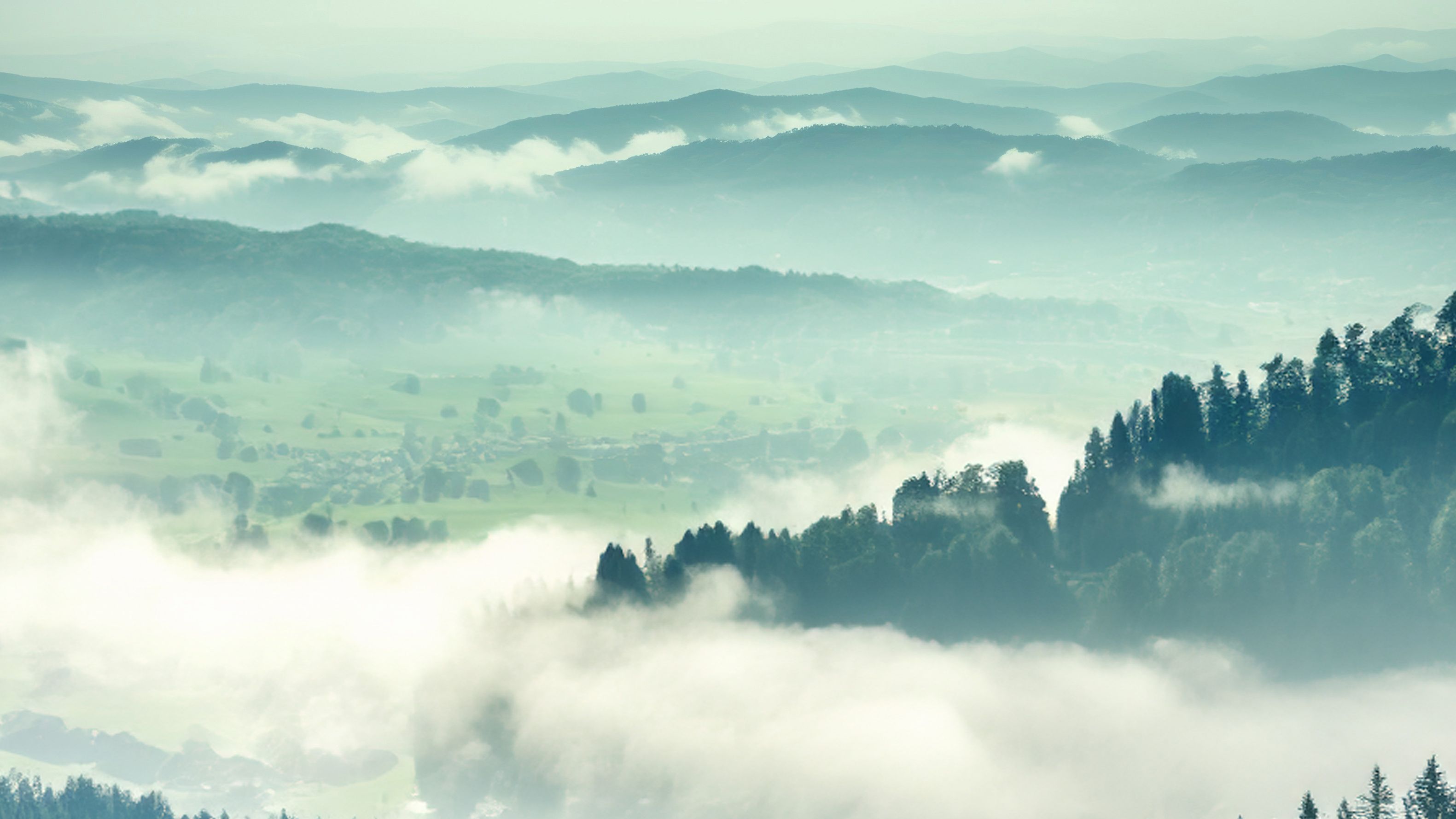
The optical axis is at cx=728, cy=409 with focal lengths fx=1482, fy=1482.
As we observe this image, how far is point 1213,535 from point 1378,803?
→ 71.5 meters

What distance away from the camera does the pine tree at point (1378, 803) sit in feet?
315

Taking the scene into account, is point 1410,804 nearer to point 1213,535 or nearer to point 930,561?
point 1213,535

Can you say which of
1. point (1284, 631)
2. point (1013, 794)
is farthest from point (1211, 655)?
point (1013, 794)

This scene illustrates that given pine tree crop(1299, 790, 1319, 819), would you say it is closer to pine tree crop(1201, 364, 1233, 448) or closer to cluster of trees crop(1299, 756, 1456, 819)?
cluster of trees crop(1299, 756, 1456, 819)

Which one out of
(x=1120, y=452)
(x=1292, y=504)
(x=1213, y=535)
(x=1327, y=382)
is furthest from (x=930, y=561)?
(x=1327, y=382)

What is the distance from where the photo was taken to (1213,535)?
165375 mm

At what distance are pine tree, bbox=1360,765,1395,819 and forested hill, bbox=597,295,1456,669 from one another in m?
61.7

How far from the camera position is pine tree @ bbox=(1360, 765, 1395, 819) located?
9594 centimetres

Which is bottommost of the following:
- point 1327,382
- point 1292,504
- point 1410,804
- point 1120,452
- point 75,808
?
point 75,808

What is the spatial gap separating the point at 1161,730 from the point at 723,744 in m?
54.3

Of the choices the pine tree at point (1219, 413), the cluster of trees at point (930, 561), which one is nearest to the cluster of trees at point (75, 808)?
the cluster of trees at point (930, 561)

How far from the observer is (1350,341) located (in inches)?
6983

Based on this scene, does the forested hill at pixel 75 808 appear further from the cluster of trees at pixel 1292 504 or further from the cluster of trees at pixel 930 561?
the cluster of trees at pixel 1292 504

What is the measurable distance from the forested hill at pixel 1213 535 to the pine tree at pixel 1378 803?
202 ft
